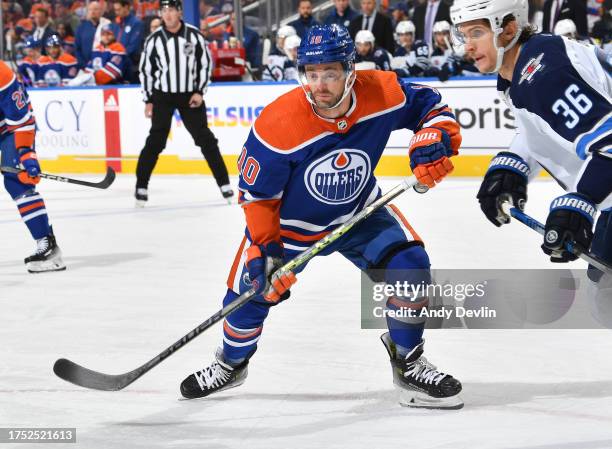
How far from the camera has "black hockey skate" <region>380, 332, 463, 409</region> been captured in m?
2.79

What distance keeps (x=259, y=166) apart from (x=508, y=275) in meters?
2.03

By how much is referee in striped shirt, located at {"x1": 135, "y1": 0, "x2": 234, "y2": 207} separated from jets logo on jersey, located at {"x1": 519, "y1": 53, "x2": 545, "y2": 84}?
487cm

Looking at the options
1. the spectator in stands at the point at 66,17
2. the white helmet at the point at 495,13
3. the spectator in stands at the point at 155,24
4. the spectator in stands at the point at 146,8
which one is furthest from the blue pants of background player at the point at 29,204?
the spectator in stands at the point at 66,17

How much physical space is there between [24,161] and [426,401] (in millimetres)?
2647

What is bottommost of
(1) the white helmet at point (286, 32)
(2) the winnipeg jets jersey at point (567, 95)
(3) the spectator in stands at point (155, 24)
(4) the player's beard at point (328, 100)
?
(3) the spectator in stands at point (155, 24)

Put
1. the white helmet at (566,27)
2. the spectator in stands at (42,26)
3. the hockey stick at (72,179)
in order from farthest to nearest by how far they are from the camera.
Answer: the spectator in stands at (42,26) < the white helmet at (566,27) < the hockey stick at (72,179)

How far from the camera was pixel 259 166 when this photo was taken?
2.76 metres

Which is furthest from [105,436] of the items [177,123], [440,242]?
[177,123]

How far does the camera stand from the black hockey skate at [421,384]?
9.17 ft

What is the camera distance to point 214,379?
297 cm

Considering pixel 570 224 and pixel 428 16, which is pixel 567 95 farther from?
pixel 428 16

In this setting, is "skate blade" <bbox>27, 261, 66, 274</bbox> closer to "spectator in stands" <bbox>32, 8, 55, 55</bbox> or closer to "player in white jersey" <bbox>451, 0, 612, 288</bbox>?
"player in white jersey" <bbox>451, 0, 612, 288</bbox>

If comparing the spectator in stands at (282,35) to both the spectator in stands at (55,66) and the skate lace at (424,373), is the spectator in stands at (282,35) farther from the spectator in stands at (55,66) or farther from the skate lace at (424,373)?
the skate lace at (424,373)

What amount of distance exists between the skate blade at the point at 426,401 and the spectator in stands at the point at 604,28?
5.77 m
